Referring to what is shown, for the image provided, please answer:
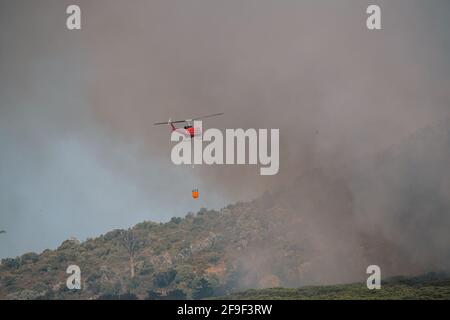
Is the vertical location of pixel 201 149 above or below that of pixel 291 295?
above
